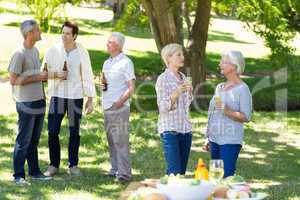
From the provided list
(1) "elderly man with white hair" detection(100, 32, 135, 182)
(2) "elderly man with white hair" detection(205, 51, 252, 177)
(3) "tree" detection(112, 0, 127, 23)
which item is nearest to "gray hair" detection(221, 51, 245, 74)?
(2) "elderly man with white hair" detection(205, 51, 252, 177)

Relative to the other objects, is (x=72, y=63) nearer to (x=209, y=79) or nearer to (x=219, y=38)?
(x=209, y=79)

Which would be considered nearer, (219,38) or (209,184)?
(209,184)

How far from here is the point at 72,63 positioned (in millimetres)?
8633

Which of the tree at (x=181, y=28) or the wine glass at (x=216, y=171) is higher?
the tree at (x=181, y=28)

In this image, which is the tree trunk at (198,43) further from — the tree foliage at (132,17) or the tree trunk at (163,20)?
the tree foliage at (132,17)

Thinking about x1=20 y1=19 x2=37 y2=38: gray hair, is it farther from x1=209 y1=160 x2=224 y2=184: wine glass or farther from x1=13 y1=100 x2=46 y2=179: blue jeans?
x1=209 y1=160 x2=224 y2=184: wine glass

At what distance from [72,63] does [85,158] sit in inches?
87.7

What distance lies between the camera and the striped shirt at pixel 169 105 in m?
7.11

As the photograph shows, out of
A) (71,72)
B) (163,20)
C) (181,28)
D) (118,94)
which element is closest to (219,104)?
(118,94)

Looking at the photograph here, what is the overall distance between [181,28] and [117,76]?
7273mm

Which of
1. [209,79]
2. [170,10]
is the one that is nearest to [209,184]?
[170,10]

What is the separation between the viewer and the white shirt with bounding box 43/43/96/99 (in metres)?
8.59

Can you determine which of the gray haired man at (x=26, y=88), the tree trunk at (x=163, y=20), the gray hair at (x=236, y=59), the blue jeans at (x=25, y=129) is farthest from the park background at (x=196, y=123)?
the gray hair at (x=236, y=59)

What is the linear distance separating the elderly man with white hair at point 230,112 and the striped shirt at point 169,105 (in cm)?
39
